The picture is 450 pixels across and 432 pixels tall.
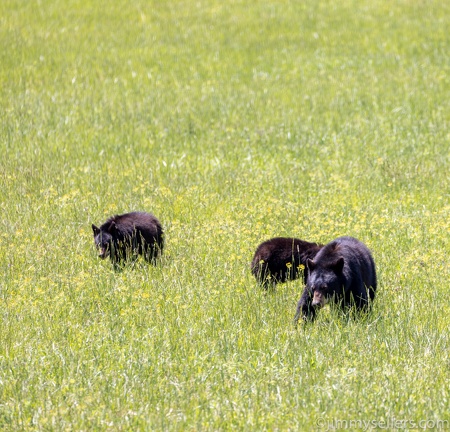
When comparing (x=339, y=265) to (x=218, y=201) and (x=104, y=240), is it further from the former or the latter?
(x=218, y=201)

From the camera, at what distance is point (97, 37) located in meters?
19.3

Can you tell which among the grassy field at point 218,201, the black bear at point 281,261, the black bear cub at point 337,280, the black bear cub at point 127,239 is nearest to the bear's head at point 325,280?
the black bear cub at point 337,280

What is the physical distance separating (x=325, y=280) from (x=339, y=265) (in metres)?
0.17

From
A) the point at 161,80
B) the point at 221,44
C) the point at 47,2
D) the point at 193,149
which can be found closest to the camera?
the point at 193,149

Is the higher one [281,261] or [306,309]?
[281,261]

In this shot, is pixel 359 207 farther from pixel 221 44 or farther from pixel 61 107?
pixel 221 44

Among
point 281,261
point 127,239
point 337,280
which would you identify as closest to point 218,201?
point 127,239

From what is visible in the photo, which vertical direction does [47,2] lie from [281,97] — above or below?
above

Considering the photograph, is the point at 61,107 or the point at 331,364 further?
the point at 61,107

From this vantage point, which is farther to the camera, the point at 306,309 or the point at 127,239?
the point at 127,239

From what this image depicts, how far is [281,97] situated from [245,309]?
9134 millimetres

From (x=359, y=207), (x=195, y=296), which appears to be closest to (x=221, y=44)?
(x=359, y=207)

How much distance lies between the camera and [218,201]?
34.4 feet

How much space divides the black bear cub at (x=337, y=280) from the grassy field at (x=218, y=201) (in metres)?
0.17
